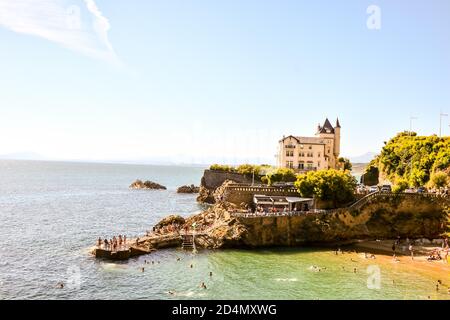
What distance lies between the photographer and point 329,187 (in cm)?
6519

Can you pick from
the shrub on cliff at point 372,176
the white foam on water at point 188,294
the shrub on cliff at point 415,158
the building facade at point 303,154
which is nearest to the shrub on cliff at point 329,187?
the shrub on cliff at point 415,158

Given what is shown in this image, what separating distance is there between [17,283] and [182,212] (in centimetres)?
5504

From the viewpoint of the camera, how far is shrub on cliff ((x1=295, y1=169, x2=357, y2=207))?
65562mm

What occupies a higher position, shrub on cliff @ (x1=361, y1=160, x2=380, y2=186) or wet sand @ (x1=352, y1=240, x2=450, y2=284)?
shrub on cliff @ (x1=361, y1=160, x2=380, y2=186)

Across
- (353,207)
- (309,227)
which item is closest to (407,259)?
(353,207)

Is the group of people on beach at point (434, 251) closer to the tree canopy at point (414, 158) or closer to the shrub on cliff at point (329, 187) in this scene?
the shrub on cliff at point (329, 187)

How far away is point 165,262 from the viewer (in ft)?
165

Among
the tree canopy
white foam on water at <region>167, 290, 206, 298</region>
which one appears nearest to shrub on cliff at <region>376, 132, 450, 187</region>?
the tree canopy

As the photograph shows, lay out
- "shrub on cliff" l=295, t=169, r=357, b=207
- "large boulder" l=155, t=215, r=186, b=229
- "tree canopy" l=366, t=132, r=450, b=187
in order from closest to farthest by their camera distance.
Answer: "shrub on cliff" l=295, t=169, r=357, b=207, "large boulder" l=155, t=215, r=186, b=229, "tree canopy" l=366, t=132, r=450, b=187

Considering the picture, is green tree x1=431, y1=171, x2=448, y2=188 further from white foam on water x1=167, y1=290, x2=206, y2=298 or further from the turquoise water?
white foam on water x1=167, y1=290, x2=206, y2=298

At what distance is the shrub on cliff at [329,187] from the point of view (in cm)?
6556
